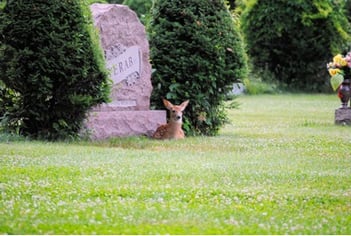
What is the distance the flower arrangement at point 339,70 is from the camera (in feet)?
58.0

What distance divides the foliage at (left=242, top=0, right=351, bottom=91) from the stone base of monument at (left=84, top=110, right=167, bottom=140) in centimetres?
1822

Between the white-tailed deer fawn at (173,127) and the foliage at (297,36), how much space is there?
18.3 meters

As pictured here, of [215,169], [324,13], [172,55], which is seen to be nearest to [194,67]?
[172,55]

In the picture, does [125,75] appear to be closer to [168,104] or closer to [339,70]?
[168,104]

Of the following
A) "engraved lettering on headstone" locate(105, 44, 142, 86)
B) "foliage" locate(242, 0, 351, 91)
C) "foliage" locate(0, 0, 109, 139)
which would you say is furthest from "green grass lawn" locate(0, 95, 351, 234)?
"foliage" locate(242, 0, 351, 91)

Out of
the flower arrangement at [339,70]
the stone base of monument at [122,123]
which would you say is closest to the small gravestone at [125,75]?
the stone base of monument at [122,123]

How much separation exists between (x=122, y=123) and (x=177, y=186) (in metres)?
5.46

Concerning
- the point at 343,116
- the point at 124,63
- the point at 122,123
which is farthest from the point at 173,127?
the point at 343,116

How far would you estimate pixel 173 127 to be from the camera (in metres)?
14.1

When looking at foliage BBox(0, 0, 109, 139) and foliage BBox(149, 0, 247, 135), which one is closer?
foliage BBox(0, 0, 109, 139)

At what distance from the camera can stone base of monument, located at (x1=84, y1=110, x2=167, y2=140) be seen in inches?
529

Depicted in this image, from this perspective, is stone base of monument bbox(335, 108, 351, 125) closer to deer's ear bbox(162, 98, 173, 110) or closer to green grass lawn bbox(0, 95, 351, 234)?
green grass lawn bbox(0, 95, 351, 234)

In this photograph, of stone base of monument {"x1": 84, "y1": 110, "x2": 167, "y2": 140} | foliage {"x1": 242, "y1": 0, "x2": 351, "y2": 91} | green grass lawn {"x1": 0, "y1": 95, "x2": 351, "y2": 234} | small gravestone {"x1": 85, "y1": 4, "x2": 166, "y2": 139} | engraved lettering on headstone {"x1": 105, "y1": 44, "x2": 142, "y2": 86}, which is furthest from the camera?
foliage {"x1": 242, "y1": 0, "x2": 351, "y2": 91}

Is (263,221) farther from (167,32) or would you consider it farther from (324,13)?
(324,13)
